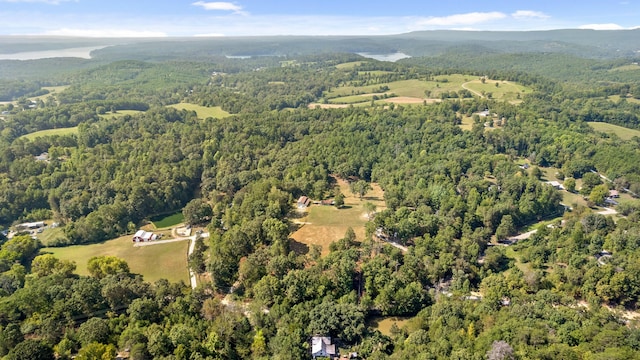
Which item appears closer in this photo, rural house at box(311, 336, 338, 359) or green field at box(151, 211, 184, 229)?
rural house at box(311, 336, 338, 359)

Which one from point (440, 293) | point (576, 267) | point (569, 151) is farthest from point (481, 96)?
point (440, 293)

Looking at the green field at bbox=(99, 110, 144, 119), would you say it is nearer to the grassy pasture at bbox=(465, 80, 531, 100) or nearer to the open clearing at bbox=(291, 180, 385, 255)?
the open clearing at bbox=(291, 180, 385, 255)

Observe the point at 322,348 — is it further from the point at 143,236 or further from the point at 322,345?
the point at 143,236

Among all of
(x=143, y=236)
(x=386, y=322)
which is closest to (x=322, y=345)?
(x=386, y=322)

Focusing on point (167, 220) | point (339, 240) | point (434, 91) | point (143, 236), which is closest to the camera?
point (339, 240)

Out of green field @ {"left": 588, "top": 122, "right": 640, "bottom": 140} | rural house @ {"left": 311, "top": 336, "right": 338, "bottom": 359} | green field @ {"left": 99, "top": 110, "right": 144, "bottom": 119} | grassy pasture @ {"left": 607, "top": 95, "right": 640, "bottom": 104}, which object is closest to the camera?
rural house @ {"left": 311, "top": 336, "right": 338, "bottom": 359}

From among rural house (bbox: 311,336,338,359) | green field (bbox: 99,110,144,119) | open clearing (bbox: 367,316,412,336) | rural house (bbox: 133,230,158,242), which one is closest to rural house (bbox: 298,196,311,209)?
rural house (bbox: 133,230,158,242)
